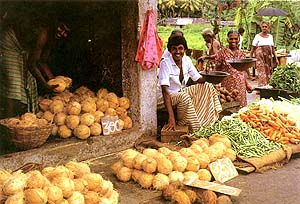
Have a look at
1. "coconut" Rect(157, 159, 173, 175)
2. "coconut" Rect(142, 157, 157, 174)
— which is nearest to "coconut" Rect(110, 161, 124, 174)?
"coconut" Rect(142, 157, 157, 174)

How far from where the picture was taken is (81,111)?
21.6ft

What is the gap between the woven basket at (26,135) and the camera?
5539mm

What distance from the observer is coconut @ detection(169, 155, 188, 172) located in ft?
17.3

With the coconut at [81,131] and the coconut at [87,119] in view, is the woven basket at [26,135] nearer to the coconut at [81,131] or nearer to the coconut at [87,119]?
the coconut at [81,131]

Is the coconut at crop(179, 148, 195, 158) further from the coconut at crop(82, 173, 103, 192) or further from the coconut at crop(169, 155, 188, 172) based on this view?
the coconut at crop(82, 173, 103, 192)

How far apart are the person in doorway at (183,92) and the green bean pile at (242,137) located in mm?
316

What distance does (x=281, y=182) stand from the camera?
5.72 meters

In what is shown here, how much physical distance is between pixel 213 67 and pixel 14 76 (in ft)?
14.8

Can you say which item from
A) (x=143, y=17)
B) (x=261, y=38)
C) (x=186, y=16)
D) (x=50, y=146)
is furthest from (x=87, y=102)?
(x=186, y=16)

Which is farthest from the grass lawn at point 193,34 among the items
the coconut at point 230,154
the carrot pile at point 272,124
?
the coconut at point 230,154

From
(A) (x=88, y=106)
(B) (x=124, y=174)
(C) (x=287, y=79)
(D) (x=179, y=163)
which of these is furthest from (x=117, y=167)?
(C) (x=287, y=79)

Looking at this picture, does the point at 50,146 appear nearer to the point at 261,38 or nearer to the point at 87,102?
the point at 87,102

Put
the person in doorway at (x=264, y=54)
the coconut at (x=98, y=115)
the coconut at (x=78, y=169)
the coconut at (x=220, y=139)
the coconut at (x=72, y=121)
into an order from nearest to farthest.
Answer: the coconut at (x=78, y=169) < the coconut at (x=220, y=139) < the coconut at (x=72, y=121) < the coconut at (x=98, y=115) < the person in doorway at (x=264, y=54)

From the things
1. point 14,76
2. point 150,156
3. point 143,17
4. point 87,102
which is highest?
point 143,17
